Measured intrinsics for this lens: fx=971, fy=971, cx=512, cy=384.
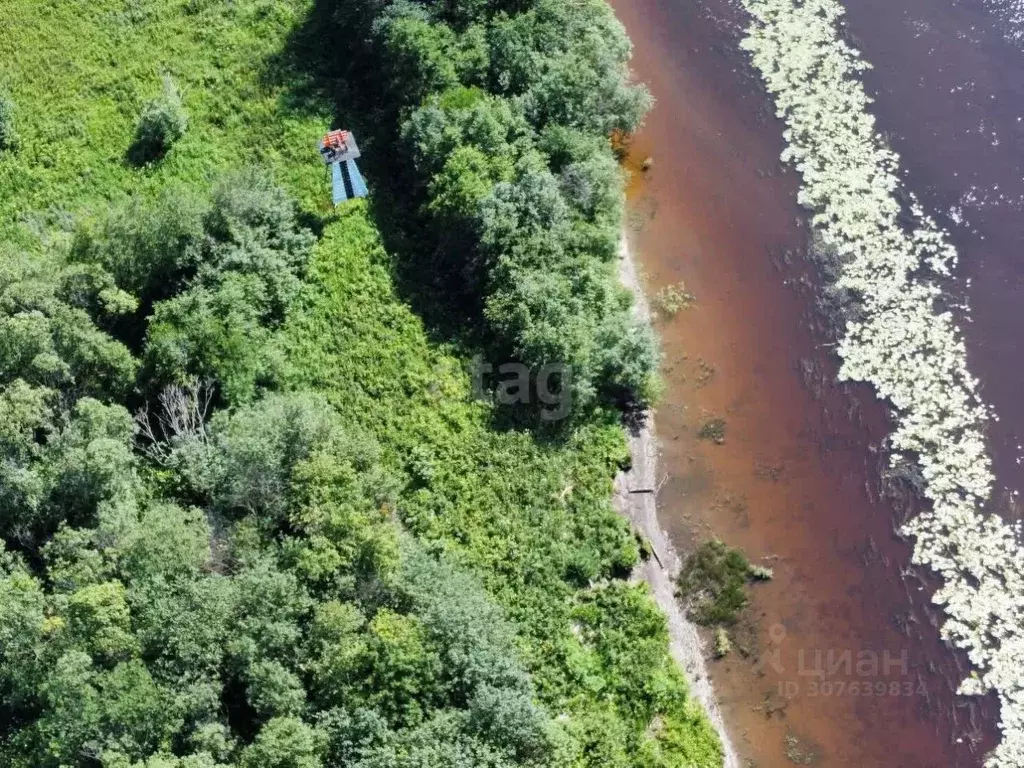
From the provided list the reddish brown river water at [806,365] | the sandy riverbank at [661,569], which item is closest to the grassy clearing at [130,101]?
the reddish brown river water at [806,365]

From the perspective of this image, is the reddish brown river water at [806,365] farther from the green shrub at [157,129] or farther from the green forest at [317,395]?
the green shrub at [157,129]

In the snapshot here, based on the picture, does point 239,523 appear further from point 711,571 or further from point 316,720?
point 711,571

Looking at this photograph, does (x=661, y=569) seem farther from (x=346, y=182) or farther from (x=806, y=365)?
(x=346, y=182)

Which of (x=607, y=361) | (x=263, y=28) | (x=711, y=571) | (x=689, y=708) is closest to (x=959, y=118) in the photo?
(x=607, y=361)

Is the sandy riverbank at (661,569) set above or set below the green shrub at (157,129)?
below

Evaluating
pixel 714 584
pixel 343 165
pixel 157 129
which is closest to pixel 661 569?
pixel 714 584
